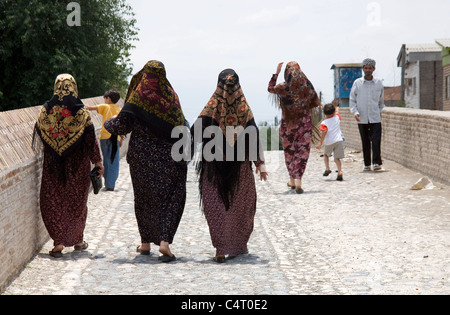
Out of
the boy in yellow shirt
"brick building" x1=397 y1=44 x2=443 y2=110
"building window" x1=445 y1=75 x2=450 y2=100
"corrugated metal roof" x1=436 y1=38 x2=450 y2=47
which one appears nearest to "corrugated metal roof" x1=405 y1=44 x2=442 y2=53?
"brick building" x1=397 y1=44 x2=443 y2=110

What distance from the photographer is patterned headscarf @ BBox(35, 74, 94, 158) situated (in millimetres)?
7863

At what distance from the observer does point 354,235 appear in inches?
344

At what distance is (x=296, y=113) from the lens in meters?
12.6

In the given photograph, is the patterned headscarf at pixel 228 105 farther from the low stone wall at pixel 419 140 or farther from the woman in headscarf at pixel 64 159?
the low stone wall at pixel 419 140

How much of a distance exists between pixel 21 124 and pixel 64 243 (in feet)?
4.36

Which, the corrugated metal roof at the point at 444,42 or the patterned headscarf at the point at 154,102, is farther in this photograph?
the corrugated metal roof at the point at 444,42

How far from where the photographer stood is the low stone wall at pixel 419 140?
13258 millimetres

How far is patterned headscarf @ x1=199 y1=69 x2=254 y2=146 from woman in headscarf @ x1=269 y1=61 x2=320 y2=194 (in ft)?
14.9

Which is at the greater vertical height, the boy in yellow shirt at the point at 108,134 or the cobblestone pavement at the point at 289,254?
the boy in yellow shirt at the point at 108,134

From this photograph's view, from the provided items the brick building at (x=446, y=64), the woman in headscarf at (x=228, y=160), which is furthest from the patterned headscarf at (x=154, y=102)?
the brick building at (x=446, y=64)

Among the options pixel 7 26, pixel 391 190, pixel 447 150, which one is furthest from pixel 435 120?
pixel 7 26

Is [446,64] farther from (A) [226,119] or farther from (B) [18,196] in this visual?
(B) [18,196]

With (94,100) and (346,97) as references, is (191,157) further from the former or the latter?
(346,97)

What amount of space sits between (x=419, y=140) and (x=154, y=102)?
8.49 meters
